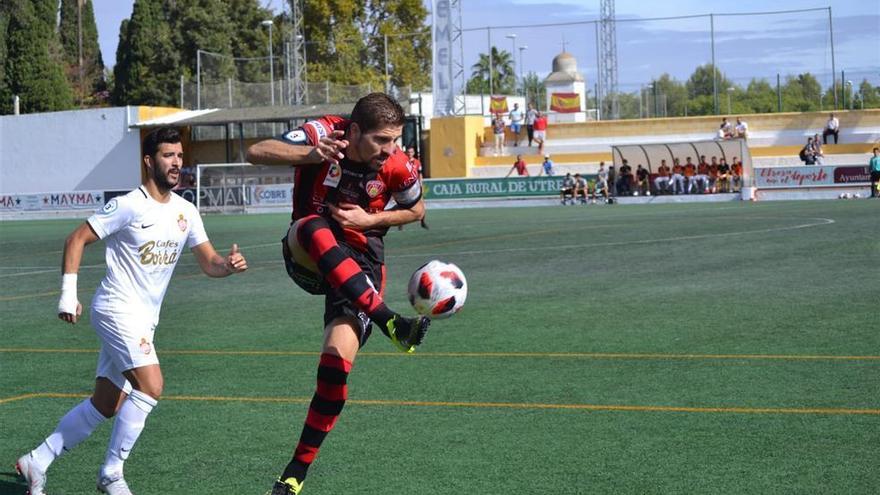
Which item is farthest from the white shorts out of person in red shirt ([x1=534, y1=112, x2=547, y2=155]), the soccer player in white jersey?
person in red shirt ([x1=534, y1=112, x2=547, y2=155])

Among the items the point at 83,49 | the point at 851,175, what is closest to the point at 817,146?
the point at 851,175

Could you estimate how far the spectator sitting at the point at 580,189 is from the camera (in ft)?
151

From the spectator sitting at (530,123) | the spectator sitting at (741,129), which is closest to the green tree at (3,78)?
the spectator sitting at (530,123)

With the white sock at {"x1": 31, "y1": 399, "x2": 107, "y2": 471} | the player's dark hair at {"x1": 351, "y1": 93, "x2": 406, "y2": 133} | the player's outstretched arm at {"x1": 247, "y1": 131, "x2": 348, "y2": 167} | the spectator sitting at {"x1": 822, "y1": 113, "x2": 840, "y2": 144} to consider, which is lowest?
the white sock at {"x1": 31, "y1": 399, "x2": 107, "y2": 471}

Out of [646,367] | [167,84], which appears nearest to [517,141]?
[167,84]

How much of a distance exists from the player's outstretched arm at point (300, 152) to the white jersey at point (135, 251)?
23.6 inches

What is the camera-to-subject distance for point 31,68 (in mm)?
72250

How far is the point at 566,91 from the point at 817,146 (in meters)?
32.8

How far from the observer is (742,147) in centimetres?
4694

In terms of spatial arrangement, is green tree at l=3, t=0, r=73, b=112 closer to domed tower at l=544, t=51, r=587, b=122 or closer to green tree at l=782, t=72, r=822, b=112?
domed tower at l=544, t=51, r=587, b=122

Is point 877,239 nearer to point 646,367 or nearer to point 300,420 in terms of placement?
point 646,367

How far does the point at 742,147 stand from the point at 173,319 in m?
36.1

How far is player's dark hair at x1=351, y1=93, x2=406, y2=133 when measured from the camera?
6.24 metres

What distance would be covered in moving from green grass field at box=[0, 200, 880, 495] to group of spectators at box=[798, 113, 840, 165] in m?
28.1
